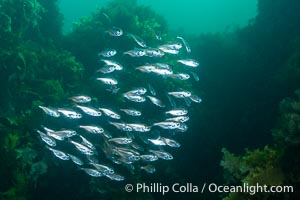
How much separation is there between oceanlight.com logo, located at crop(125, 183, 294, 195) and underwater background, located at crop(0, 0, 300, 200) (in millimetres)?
106

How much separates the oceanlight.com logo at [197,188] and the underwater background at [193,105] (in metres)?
0.11

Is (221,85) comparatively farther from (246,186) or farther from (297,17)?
(246,186)

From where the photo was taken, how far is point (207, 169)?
1282cm

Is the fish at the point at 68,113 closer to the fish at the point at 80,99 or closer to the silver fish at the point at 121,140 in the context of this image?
the fish at the point at 80,99

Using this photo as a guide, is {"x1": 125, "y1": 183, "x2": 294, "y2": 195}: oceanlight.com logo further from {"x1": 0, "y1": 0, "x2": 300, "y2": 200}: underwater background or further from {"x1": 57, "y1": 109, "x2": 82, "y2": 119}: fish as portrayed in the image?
{"x1": 57, "y1": 109, "x2": 82, "y2": 119}: fish

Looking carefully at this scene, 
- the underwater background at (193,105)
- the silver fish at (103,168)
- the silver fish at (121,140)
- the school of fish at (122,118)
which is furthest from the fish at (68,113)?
the underwater background at (193,105)

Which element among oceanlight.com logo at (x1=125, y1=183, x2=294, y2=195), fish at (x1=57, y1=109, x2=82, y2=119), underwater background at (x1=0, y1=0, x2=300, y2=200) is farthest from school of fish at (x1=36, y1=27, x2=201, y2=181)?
oceanlight.com logo at (x1=125, y1=183, x2=294, y2=195)

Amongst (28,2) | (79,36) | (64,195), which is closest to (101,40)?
(79,36)

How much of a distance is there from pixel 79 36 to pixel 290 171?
11803 mm

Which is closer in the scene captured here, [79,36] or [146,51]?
[146,51]

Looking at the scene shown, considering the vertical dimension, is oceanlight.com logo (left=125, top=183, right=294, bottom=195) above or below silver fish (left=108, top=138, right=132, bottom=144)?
below

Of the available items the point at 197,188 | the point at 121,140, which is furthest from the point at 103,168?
the point at 197,188

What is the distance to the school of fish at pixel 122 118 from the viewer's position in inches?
330

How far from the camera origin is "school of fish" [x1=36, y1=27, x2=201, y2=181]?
838cm
